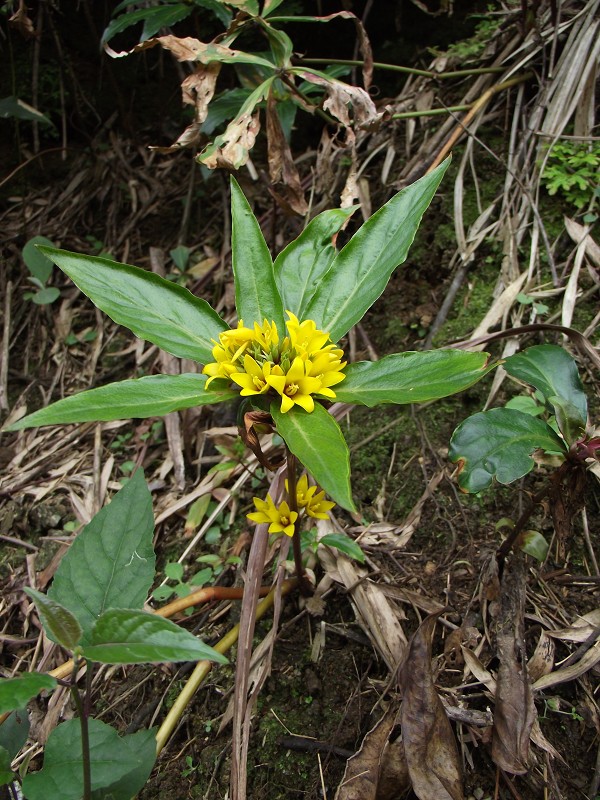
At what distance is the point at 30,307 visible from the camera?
A: 2770 mm

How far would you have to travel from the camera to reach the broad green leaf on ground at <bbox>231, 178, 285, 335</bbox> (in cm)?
133

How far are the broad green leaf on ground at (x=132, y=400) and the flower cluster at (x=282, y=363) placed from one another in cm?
4

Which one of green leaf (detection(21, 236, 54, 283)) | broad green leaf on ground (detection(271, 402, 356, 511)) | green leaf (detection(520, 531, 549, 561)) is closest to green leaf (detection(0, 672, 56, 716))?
broad green leaf on ground (detection(271, 402, 356, 511))

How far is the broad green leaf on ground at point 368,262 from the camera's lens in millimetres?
1264

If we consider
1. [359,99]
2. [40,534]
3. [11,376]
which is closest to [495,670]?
[40,534]

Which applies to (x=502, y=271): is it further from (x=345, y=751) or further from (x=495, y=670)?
(x=345, y=751)

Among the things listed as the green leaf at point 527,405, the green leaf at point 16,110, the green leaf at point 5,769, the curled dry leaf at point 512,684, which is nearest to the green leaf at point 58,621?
the green leaf at point 5,769

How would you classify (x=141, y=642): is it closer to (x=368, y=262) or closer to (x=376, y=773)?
(x=376, y=773)

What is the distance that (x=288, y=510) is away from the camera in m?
1.45

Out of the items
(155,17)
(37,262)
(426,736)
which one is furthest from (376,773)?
(155,17)

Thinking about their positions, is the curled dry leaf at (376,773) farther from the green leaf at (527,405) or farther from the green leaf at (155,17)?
the green leaf at (155,17)

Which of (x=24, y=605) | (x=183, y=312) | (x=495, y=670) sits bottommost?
(x=495, y=670)

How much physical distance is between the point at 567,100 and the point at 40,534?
2.50 m

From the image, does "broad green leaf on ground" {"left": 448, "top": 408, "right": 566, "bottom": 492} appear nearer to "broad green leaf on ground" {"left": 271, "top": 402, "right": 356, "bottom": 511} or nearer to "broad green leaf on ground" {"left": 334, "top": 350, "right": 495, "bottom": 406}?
"broad green leaf on ground" {"left": 334, "top": 350, "right": 495, "bottom": 406}
